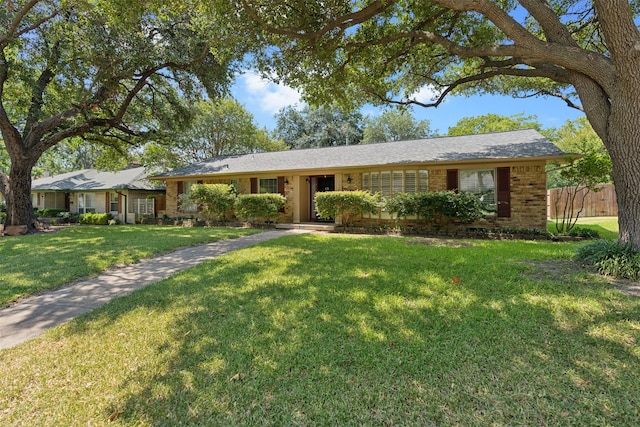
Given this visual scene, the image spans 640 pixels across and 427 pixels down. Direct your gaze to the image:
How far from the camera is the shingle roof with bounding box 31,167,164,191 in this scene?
20.4m

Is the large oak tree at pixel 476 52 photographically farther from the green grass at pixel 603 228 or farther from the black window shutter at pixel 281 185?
the black window shutter at pixel 281 185

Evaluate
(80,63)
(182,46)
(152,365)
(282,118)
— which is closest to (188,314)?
(152,365)

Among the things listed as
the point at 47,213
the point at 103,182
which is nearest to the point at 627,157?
the point at 103,182

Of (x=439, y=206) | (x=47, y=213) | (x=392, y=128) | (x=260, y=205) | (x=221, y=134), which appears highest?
(x=392, y=128)

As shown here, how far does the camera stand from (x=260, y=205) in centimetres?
1387

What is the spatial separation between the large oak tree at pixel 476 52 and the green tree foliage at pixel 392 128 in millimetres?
20832

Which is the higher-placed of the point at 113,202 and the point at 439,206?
the point at 113,202

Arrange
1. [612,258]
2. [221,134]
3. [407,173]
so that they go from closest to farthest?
[612,258]
[407,173]
[221,134]

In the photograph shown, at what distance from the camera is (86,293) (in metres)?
4.92

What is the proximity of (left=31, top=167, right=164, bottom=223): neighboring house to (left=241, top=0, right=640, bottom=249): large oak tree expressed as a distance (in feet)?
51.6

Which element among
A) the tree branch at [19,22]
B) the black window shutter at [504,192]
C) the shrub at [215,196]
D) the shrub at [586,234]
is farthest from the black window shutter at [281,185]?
the shrub at [586,234]

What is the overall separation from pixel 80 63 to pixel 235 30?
23.9 ft

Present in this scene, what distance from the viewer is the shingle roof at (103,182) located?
2039 cm

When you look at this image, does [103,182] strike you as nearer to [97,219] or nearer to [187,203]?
[97,219]
